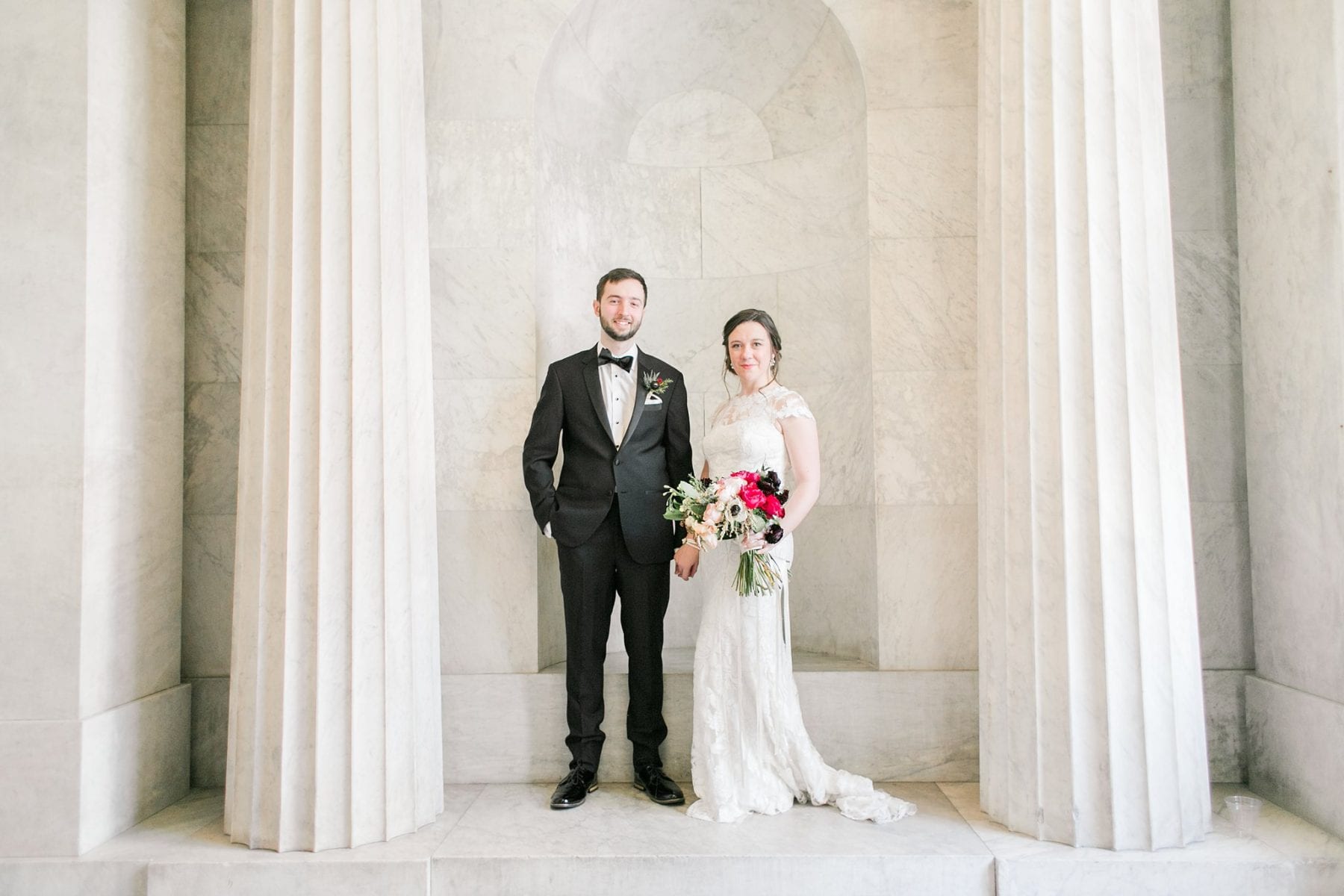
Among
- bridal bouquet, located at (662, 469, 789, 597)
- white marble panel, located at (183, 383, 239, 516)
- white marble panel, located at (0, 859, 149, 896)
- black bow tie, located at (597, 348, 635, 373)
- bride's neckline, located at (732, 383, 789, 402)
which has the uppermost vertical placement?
black bow tie, located at (597, 348, 635, 373)

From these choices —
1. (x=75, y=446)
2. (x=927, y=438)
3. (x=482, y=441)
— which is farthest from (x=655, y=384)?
(x=75, y=446)

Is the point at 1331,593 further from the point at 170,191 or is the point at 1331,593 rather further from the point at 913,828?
the point at 170,191

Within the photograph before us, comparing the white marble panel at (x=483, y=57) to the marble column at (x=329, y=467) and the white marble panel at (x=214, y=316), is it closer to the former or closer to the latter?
the marble column at (x=329, y=467)

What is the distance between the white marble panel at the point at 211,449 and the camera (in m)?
4.46

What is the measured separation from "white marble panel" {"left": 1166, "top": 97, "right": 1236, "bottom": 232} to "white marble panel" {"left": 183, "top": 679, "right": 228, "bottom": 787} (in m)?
5.65

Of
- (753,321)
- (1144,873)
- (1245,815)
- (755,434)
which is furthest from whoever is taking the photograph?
(753,321)

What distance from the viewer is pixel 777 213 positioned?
18.2ft

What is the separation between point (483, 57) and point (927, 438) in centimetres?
320

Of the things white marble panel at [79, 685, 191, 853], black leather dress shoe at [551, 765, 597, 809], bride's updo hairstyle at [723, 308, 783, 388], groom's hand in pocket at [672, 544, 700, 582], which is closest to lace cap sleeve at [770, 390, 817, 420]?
bride's updo hairstyle at [723, 308, 783, 388]

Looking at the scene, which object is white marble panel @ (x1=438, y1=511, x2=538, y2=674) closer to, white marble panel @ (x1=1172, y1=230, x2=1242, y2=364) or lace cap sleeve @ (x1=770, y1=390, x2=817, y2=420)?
lace cap sleeve @ (x1=770, y1=390, x2=817, y2=420)

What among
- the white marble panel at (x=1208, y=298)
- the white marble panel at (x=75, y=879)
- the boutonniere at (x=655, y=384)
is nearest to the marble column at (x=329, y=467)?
the white marble panel at (x=75, y=879)

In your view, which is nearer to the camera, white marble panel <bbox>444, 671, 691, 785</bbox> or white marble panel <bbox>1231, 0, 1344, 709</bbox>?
white marble panel <bbox>1231, 0, 1344, 709</bbox>

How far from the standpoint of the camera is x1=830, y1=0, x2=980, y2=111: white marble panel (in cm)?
454

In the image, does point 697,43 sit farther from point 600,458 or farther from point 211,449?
point 211,449
